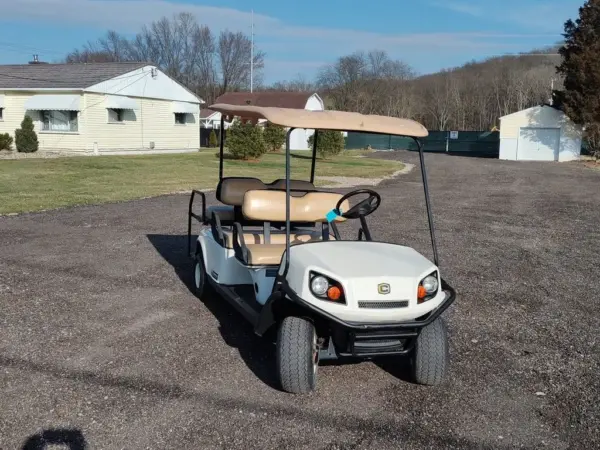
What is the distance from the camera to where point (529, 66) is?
253 feet

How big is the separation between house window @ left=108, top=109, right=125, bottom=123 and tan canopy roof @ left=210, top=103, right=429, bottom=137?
2806 cm

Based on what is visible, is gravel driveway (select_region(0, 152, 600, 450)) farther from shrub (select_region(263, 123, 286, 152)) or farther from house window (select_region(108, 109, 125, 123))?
shrub (select_region(263, 123, 286, 152))

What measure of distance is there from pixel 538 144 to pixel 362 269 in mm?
39139

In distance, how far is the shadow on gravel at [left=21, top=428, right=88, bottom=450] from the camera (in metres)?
3.38

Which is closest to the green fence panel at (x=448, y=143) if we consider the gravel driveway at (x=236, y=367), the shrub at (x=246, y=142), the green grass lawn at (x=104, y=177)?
the shrub at (x=246, y=142)

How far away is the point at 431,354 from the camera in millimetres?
4191

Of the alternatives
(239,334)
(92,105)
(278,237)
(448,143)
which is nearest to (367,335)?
(239,334)

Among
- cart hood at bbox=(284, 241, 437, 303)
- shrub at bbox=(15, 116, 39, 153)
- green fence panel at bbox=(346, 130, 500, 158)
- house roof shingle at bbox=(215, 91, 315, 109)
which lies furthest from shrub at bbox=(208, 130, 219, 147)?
cart hood at bbox=(284, 241, 437, 303)

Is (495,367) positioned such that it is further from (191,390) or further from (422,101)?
(422,101)

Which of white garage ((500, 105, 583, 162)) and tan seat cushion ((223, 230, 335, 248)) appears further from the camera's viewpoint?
white garage ((500, 105, 583, 162))

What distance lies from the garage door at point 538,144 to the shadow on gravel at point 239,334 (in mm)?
36005

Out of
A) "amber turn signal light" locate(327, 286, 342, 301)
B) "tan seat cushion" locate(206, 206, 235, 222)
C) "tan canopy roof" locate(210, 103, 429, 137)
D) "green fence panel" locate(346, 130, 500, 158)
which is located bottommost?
"green fence panel" locate(346, 130, 500, 158)

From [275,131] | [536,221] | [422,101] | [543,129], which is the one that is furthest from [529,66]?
[536,221]

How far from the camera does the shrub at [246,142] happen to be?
90.4ft
